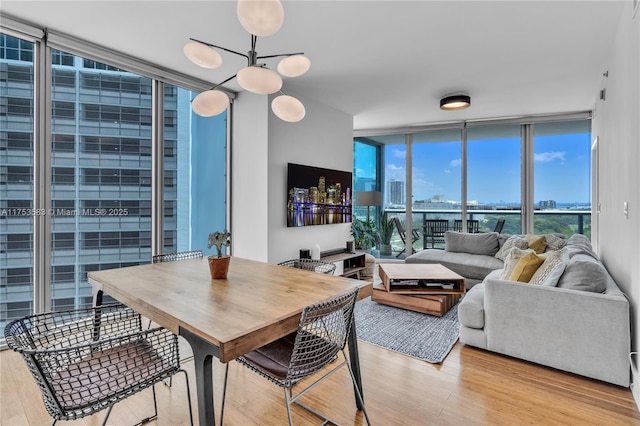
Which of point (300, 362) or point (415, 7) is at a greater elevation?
point (415, 7)

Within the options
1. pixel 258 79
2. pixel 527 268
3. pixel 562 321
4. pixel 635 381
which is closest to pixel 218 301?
pixel 258 79

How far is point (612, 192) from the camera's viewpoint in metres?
2.88

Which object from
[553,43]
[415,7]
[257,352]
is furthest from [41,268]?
[553,43]

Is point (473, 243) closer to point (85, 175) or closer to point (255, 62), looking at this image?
point (255, 62)

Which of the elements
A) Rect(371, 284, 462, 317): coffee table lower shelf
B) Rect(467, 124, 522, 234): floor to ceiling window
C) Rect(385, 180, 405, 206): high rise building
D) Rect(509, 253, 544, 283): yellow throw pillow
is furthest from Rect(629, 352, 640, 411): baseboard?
Rect(385, 180, 405, 206): high rise building

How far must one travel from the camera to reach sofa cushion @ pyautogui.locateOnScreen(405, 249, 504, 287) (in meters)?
4.38

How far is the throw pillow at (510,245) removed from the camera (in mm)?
4328

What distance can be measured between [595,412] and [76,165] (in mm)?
4464

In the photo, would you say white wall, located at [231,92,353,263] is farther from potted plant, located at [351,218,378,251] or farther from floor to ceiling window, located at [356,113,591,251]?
floor to ceiling window, located at [356,113,591,251]

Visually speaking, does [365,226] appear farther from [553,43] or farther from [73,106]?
[73,106]

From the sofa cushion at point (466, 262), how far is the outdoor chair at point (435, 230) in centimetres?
136

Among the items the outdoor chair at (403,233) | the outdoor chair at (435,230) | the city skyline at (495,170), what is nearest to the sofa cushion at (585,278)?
the city skyline at (495,170)

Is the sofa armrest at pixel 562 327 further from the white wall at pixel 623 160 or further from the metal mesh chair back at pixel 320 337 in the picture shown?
the metal mesh chair back at pixel 320 337

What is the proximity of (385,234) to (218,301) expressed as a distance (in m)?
5.40
